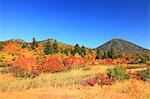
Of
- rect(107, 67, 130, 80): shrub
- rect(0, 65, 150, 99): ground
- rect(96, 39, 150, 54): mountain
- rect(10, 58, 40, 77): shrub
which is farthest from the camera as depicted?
rect(96, 39, 150, 54): mountain

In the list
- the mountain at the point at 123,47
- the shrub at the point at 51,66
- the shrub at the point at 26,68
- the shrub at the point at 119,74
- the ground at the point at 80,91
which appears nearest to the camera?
the ground at the point at 80,91

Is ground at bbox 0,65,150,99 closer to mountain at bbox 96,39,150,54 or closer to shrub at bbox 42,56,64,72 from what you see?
shrub at bbox 42,56,64,72

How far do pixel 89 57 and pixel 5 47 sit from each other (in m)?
16.5

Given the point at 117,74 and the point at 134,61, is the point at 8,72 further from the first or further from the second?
the point at 134,61

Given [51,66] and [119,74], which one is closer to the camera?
[119,74]

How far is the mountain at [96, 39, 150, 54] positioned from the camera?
11450 centimetres

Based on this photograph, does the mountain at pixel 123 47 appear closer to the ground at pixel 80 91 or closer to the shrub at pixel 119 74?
the shrub at pixel 119 74

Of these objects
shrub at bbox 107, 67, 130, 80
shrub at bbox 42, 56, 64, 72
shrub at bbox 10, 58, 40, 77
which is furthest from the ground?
shrub at bbox 42, 56, 64, 72

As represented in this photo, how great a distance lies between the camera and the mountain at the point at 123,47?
114500 millimetres

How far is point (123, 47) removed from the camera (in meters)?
121

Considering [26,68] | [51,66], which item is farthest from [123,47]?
[26,68]

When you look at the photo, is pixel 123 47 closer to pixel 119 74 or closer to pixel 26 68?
pixel 26 68

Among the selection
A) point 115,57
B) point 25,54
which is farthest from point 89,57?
point 25,54

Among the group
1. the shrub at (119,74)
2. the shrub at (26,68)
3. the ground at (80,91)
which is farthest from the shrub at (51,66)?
the ground at (80,91)
